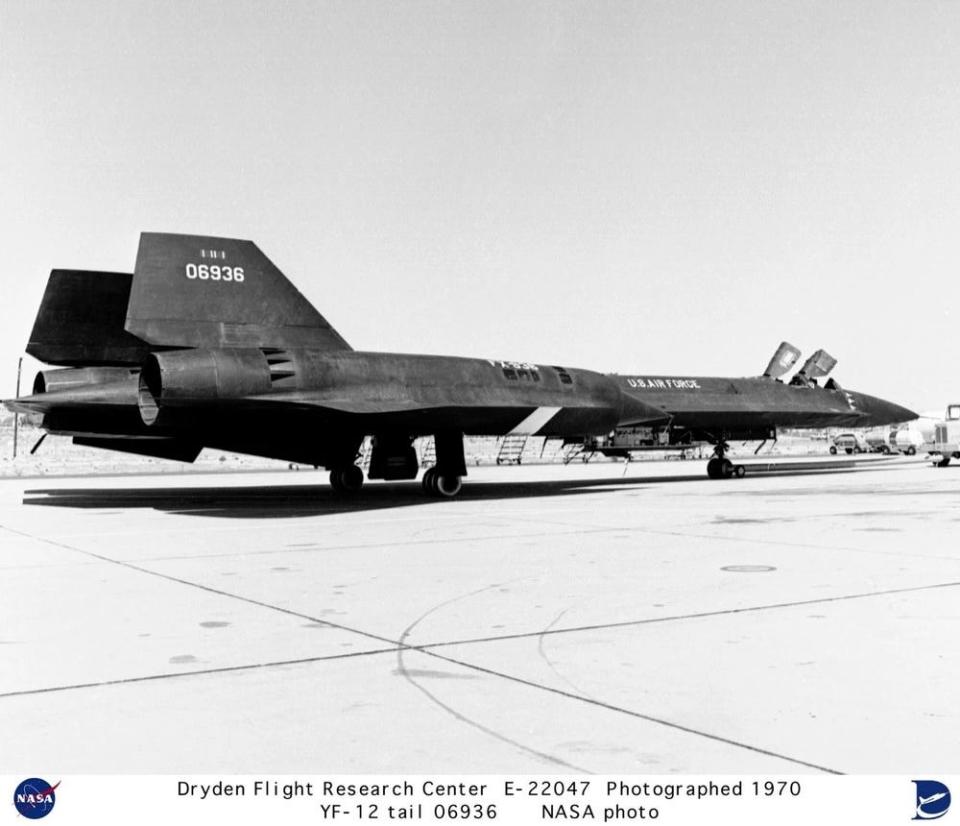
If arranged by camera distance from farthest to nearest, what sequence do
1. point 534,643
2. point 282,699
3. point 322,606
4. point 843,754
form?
1. point 322,606
2. point 534,643
3. point 282,699
4. point 843,754

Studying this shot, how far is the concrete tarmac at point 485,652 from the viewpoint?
341 centimetres

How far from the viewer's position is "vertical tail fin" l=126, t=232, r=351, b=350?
15477mm

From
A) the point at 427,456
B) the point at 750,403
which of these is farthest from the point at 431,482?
the point at 427,456

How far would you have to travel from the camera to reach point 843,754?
10.8 feet

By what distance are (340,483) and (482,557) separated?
1199 centimetres

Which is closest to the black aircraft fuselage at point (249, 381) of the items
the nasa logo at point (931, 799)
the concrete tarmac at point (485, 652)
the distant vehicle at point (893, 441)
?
the concrete tarmac at point (485, 652)

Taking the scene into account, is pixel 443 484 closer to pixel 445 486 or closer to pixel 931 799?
pixel 445 486

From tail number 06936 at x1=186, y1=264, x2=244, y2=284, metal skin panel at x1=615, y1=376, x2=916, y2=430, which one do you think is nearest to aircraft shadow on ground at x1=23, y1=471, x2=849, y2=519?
metal skin panel at x1=615, y1=376, x2=916, y2=430

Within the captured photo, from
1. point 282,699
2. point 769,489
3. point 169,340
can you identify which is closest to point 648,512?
point 769,489

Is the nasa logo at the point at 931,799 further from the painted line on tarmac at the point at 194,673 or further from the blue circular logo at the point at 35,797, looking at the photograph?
the painted line on tarmac at the point at 194,673

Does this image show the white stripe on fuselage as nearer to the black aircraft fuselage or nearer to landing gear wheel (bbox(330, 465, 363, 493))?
the black aircraft fuselage

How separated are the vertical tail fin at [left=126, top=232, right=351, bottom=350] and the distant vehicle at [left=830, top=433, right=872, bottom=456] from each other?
46.1 metres

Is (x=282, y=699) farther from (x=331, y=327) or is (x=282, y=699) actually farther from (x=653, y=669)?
(x=331, y=327)

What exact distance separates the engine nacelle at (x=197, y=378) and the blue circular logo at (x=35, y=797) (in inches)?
457
